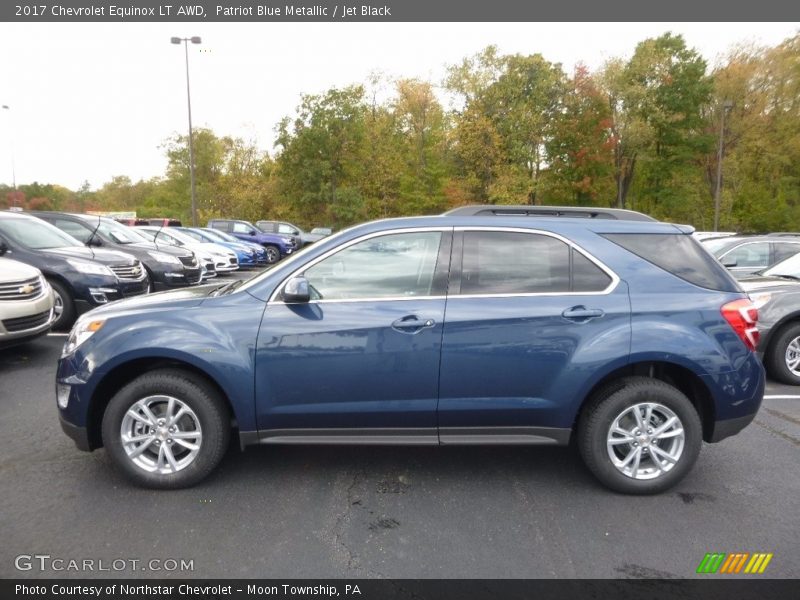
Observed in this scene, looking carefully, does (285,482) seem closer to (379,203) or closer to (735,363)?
(735,363)

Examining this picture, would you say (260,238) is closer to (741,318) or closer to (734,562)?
(741,318)

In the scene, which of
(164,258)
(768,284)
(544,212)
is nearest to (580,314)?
(544,212)

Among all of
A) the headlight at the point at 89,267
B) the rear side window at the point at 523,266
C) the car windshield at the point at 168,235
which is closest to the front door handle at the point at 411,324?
the rear side window at the point at 523,266

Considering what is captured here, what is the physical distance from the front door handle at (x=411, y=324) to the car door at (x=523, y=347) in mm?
125

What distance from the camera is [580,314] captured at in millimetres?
3342

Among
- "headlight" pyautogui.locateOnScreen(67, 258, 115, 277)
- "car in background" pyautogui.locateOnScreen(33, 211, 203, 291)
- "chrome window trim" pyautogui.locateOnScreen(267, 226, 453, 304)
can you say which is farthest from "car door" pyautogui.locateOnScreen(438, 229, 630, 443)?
"car in background" pyautogui.locateOnScreen(33, 211, 203, 291)

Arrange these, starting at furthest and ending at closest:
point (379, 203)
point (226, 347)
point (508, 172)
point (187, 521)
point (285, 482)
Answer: point (379, 203), point (508, 172), point (285, 482), point (226, 347), point (187, 521)

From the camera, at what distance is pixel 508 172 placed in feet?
121

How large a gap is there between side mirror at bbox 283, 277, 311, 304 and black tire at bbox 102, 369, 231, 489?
83cm

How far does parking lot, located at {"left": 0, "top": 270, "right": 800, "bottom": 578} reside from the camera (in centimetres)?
278

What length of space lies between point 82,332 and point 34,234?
6199 mm

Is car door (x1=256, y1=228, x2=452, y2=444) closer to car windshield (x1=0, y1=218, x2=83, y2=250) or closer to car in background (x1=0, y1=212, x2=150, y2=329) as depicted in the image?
car in background (x1=0, y1=212, x2=150, y2=329)

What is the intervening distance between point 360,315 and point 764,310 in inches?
203
